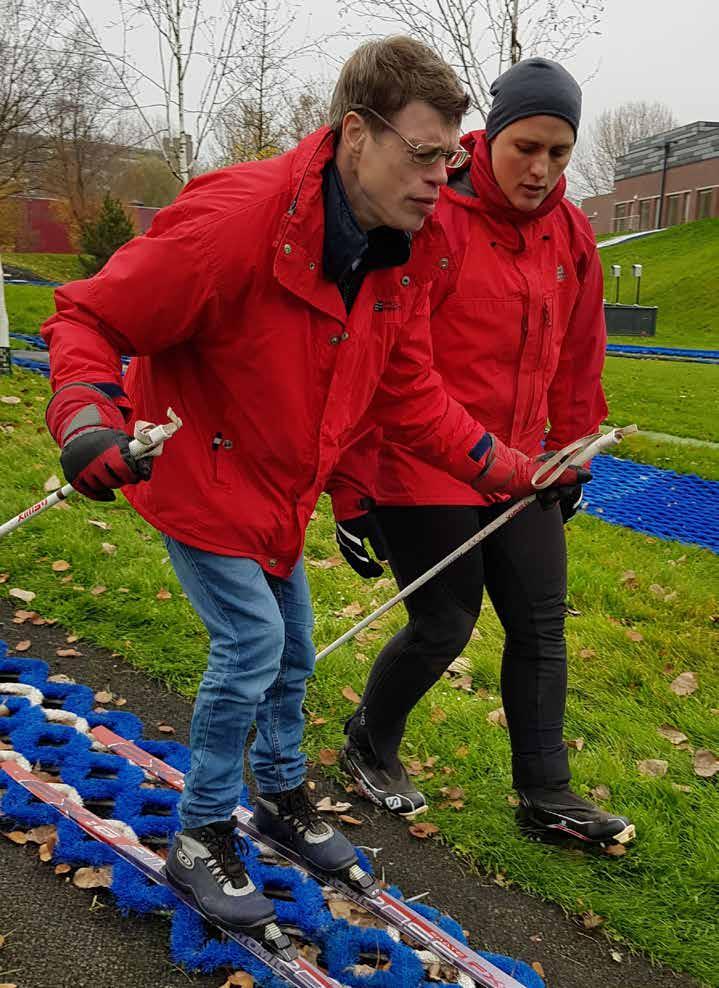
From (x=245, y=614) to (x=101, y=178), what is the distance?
4370 centimetres

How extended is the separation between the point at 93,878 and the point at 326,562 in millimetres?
3234

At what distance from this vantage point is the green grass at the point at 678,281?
104 ft

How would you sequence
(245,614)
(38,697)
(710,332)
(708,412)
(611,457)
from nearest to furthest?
(245,614) → (38,697) → (611,457) → (708,412) → (710,332)

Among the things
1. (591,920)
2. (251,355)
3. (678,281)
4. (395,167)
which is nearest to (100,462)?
(251,355)

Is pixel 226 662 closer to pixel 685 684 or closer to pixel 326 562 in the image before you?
pixel 685 684

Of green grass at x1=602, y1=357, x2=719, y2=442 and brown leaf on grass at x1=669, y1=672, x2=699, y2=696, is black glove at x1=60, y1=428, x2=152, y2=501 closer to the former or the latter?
brown leaf on grass at x1=669, y1=672, x2=699, y2=696

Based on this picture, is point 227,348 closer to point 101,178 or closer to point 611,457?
point 611,457

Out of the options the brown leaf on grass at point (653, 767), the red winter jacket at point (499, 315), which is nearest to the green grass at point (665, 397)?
the brown leaf on grass at point (653, 767)

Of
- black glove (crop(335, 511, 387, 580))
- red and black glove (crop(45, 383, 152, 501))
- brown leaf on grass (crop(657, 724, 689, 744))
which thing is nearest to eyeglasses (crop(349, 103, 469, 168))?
red and black glove (crop(45, 383, 152, 501))

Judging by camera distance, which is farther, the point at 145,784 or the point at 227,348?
the point at 145,784

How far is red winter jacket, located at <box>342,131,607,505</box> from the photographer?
2.93m

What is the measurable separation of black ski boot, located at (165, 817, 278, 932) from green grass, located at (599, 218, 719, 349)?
2644 centimetres

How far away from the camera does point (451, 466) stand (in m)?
2.92

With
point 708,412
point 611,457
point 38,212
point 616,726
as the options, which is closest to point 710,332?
point 708,412
